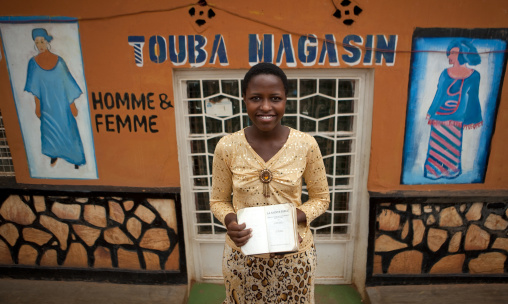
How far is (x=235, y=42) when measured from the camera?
259 cm

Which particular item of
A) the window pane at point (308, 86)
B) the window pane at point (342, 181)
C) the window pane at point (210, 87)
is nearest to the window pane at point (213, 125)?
the window pane at point (210, 87)

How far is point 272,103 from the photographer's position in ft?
5.17

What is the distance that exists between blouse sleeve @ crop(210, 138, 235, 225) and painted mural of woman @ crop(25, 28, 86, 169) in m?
1.83

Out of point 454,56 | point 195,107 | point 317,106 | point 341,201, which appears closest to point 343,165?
point 341,201

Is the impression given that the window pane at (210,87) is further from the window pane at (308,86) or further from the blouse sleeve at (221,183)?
the blouse sleeve at (221,183)

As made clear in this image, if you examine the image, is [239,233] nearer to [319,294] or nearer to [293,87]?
[293,87]

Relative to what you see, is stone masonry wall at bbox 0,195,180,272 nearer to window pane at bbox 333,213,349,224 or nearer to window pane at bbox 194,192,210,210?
window pane at bbox 194,192,210,210

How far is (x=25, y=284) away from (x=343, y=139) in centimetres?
387

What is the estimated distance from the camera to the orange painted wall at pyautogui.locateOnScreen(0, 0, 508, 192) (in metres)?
2.53

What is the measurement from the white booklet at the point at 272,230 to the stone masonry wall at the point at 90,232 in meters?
1.72

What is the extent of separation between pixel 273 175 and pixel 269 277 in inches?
25.9

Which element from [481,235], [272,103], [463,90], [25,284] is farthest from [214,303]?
[463,90]

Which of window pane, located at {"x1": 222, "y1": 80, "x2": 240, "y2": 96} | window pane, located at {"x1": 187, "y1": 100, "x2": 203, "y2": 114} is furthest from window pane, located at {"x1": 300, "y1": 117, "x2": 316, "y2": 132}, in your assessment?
window pane, located at {"x1": 187, "y1": 100, "x2": 203, "y2": 114}

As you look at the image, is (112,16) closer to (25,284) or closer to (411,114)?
(411,114)
